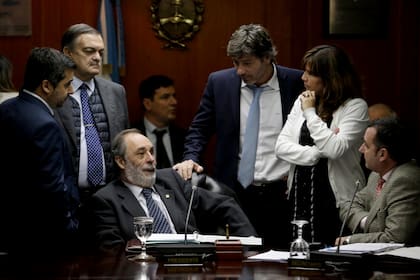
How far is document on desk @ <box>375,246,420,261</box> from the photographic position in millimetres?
3531

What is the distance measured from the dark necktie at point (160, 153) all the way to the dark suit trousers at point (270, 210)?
1464mm

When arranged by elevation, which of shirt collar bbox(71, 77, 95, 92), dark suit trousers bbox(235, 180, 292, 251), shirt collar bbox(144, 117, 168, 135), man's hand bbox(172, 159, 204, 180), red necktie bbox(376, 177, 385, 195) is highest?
shirt collar bbox(71, 77, 95, 92)

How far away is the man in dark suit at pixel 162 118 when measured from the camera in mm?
6496

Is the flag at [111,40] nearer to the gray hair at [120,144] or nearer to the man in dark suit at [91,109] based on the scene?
the man in dark suit at [91,109]

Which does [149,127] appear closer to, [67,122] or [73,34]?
[73,34]

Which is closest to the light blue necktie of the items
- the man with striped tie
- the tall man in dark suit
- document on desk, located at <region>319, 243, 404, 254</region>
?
the tall man in dark suit

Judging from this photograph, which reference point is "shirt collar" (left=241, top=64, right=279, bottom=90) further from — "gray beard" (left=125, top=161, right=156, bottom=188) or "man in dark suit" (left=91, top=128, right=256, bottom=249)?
"gray beard" (left=125, top=161, right=156, bottom=188)

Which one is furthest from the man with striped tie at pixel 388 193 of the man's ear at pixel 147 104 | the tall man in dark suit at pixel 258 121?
the man's ear at pixel 147 104

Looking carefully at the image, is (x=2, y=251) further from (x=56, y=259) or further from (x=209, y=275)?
(x=209, y=275)

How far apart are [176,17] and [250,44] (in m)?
1.92

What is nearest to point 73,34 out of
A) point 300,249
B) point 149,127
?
point 149,127

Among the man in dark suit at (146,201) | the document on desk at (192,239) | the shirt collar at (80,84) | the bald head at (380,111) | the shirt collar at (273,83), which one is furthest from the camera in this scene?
the bald head at (380,111)

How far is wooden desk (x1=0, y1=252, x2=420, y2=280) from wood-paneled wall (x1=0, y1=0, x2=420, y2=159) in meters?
3.27

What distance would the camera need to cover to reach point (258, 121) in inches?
201
